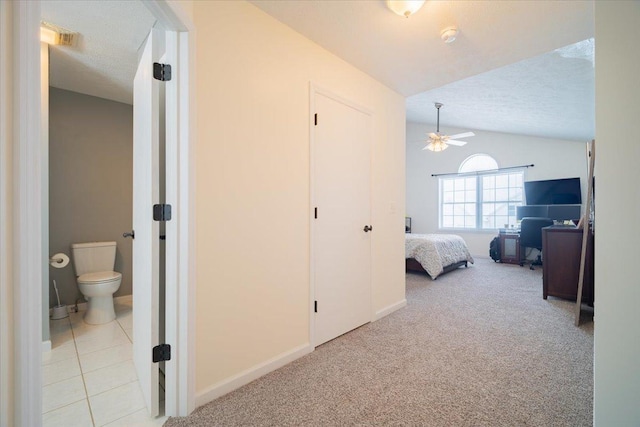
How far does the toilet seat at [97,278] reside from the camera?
8.38 ft

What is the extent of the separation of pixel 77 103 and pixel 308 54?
2.74 m

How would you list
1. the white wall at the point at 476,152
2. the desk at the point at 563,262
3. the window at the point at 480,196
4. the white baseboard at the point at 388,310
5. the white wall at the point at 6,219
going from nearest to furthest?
the white wall at the point at 6,219 → the white baseboard at the point at 388,310 → the desk at the point at 563,262 → the white wall at the point at 476,152 → the window at the point at 480,196

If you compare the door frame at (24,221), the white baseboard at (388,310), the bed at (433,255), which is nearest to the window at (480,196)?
the bed at (433,255)

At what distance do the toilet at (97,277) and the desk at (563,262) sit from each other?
185 inches

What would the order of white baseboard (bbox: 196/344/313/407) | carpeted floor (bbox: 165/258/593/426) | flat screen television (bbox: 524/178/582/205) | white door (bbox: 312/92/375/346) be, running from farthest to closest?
1. flat screen television (bbox: 524/178/582/205)
2. white door (bbox: 312/92/375/346)
3. white baseboard (bbox: 196/344/313/407)
4. carpeted floor (bbox: 165/258/593/426)

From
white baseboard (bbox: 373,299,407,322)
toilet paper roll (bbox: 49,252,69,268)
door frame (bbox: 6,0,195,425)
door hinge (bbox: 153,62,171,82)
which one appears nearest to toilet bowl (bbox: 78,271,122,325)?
toilet paper roll (bbox: 49,252,69,268)

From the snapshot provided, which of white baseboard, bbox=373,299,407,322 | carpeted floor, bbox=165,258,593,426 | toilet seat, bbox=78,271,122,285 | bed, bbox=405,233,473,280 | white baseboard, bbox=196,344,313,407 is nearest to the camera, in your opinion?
carpeted floor, bbox=165,258,593,426

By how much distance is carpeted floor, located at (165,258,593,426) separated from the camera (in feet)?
4.72

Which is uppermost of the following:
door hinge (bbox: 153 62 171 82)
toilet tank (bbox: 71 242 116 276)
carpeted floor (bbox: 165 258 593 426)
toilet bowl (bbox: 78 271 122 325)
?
door hinge (bbox: 153 62 171 82)

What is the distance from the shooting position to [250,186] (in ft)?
5.77

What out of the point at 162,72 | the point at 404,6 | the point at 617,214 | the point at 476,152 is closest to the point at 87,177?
the point at 162,72

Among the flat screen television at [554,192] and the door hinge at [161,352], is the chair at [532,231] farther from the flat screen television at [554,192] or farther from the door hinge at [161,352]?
the door hinge at [161,352]

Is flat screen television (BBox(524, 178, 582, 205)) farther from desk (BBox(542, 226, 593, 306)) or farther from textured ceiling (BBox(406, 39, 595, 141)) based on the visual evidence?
desk (BBox(542, 226, 593, 306))

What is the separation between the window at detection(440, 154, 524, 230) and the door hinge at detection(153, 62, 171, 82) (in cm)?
682
